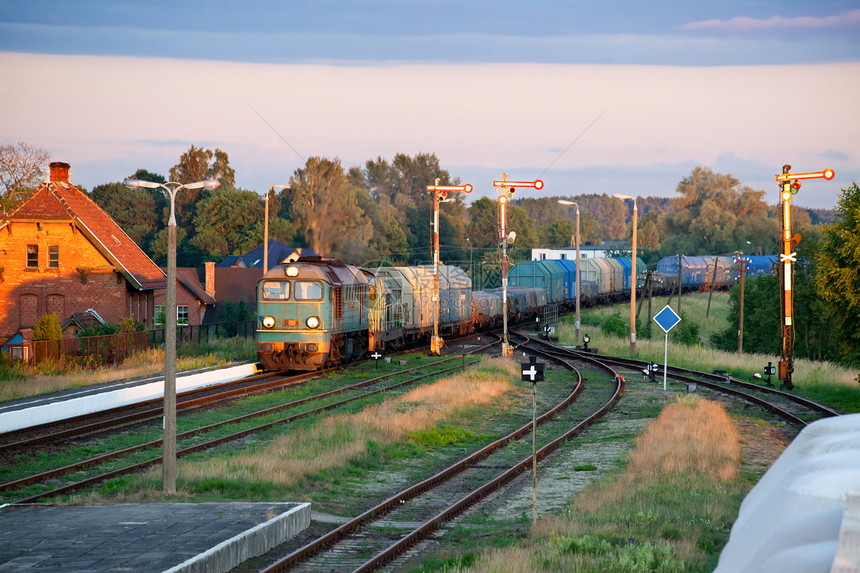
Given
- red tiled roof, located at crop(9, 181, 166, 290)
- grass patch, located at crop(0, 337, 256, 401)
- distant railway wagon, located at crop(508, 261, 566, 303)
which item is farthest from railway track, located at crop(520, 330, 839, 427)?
distant railway wagon, located at crop(508, 261, 566, 303)

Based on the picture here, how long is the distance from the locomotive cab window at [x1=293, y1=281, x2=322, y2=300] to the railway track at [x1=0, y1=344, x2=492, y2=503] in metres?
3.20

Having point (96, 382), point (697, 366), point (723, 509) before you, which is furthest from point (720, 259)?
point (723, 509)

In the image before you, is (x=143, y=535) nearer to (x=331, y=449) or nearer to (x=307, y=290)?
(x=331, y=449)

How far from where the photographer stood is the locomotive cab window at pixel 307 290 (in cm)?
2998

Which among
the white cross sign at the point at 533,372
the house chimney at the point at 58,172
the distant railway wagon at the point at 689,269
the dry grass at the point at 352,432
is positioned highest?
the house chimney at the point at 58,172

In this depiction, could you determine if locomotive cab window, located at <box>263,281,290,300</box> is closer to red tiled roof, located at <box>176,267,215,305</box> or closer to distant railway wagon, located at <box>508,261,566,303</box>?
red tiled roof, located at <box>176,267,215,305</box>

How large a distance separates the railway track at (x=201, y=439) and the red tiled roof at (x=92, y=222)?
53.9 ft

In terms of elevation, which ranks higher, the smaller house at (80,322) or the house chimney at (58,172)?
the house chimney at (58,172)

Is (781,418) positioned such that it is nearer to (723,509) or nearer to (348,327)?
(723,509)

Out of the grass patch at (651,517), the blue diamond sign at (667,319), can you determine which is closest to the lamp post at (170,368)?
the grass patch at (651,517)

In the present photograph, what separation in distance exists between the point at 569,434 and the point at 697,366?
764 inches

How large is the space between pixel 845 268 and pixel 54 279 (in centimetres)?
3498

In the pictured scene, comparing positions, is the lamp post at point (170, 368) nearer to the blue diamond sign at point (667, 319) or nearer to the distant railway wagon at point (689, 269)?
the blue diamond sign at point (667, 319)

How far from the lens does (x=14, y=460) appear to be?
17.7 meters
